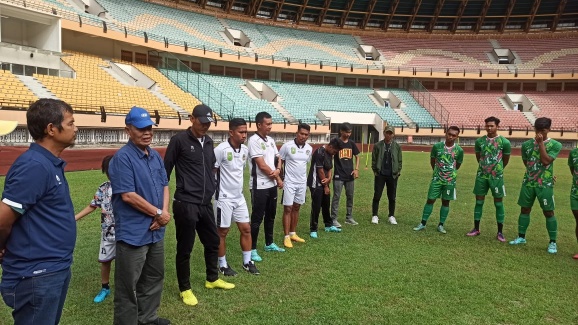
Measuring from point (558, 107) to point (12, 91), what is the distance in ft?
157

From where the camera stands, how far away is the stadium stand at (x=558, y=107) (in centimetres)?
3902

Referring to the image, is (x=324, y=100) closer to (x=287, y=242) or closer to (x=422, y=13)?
(x=422, y=13)

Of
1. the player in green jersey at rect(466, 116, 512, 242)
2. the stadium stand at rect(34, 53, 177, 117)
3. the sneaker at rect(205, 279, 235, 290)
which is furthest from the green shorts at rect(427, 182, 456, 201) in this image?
the stadium stand at rect(34, 53, 177, 117)

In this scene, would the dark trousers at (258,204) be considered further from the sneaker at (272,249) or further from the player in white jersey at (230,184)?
the player in white jersey at (230,184)

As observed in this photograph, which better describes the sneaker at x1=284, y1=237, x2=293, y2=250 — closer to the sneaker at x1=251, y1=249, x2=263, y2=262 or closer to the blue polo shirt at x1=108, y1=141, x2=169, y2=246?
the sneaker at x1=251, y1=249, x2=263, y2=262

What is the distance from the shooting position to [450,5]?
44594 millimetres

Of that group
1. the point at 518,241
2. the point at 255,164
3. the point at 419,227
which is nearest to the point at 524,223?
the point at 518,241

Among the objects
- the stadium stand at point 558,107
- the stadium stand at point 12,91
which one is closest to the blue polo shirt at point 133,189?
the stadium stand at point 12,91

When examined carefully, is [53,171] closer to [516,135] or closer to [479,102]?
[516,135]

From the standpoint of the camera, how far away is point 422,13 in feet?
151

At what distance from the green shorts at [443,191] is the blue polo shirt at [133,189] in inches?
230

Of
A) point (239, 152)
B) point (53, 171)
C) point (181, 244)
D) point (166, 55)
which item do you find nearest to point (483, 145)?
point (239, 152)

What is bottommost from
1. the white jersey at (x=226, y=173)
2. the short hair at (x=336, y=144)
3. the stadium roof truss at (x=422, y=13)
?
the white jersey at (x=226, y=173)

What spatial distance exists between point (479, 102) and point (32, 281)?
4683cm
